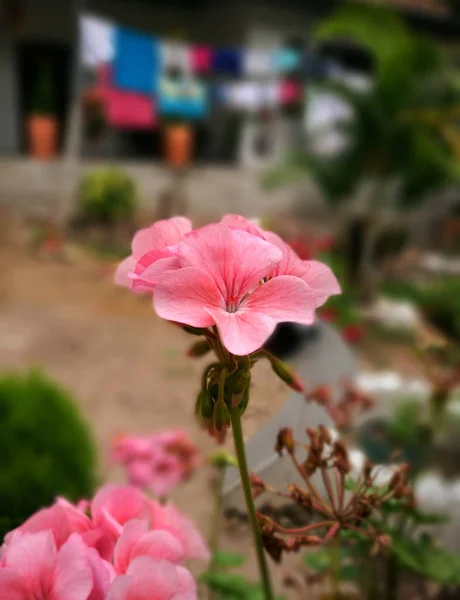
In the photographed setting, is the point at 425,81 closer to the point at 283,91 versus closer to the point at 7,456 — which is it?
the point at 283,91

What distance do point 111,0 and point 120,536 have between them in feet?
24.4

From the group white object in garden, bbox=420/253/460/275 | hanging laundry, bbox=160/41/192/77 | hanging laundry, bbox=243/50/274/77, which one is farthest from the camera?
white object in garden, bbox=420/253/460/275

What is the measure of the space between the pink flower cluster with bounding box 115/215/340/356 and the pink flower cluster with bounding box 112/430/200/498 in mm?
472

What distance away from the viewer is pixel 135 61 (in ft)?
20.5

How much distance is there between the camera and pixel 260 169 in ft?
26.0

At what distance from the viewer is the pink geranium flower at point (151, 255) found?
360mm

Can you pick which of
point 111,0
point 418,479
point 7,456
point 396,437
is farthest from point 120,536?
point 111,0

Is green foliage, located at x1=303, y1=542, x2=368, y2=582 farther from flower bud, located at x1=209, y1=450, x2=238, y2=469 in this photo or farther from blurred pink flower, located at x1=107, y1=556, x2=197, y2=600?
blurred pink flower, located at x1=107, y1=556, x2=197, y2=600

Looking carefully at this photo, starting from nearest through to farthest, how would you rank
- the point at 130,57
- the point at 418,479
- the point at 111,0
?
1. the point at 418,479
2. the point at 130,57
3. the point at 111,0

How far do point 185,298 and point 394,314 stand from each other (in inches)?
213

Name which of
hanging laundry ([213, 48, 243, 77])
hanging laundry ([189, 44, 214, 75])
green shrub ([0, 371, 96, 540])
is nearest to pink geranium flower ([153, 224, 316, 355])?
green shrub ([0, 371, 96, 540])

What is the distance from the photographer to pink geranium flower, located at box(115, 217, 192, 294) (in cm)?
36

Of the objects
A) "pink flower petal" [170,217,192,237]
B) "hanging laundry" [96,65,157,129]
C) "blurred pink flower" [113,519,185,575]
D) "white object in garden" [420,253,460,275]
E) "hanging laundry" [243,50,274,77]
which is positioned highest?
"pink flower petal" [170,217,192,237]

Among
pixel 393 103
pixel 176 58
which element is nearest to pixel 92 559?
pixel 393 103
